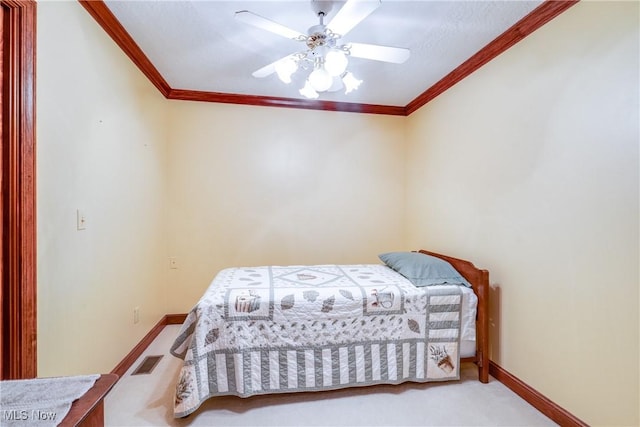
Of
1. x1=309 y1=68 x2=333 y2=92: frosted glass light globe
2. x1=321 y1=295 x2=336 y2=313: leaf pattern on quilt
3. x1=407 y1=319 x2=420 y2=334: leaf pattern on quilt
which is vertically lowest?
x1=407 y1=319 x2=420 y2=334: leaf pattern on quilt

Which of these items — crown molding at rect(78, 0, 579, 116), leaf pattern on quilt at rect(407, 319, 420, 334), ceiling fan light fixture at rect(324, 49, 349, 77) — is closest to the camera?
ceiling fan light fixture at rect(324, 49, 349, 77)

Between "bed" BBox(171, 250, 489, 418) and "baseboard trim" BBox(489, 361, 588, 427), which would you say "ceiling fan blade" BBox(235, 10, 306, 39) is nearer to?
"bed" BBox(171, 250, 489, 418)

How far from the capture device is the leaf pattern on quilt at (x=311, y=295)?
188 cm

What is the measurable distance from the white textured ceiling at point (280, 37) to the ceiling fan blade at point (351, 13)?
325 millimetres

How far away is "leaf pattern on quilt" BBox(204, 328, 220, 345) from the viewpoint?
174cm

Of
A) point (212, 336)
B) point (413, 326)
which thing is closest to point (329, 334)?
point (413, 326)

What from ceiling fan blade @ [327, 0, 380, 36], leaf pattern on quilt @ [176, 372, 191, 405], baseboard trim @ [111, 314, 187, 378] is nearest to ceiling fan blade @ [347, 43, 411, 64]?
ceiling fan blade @ [327, 0, 380, 36]

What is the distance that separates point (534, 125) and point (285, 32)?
159cm

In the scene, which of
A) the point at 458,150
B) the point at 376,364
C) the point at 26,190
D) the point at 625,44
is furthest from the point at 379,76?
the point at 26,190

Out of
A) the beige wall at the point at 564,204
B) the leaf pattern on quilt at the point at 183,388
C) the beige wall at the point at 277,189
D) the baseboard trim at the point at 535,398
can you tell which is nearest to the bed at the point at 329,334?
the leaf pattern on quilt at the point at 183,388

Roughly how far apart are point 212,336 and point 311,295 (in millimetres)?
638

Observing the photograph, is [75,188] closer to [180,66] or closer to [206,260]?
[180,66]

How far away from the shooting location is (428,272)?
7.06ft

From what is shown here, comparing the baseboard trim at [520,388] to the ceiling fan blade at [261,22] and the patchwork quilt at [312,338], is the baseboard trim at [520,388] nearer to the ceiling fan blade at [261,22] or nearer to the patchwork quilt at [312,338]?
the patchwork quilt at [312,338]
